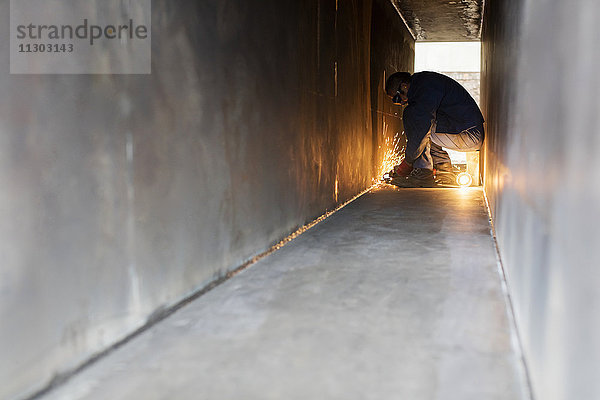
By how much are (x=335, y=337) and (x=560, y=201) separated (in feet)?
2.50

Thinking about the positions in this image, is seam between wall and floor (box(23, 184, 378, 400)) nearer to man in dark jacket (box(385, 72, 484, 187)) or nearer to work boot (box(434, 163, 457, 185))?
man in dark jacket (box(385, 72, 484, 187))

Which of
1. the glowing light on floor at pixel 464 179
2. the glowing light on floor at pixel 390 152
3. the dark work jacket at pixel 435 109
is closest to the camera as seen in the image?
the dark work jacket at pixel 435 109

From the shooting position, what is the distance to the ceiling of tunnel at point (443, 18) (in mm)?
6020

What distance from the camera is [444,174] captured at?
18.1 feet

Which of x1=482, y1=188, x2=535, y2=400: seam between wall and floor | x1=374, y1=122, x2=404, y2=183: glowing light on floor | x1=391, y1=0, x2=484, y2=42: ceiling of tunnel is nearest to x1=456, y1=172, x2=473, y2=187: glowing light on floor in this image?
x1=374, y1=122, x2=404, y2=183: glowing light on floor

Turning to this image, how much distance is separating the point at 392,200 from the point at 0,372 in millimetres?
3435

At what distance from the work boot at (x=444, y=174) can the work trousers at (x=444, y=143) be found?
138mm

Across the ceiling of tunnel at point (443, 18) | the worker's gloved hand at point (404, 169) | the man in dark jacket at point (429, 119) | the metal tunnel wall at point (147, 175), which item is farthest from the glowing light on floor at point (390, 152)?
the metal tunnel wall at point (147, 175)

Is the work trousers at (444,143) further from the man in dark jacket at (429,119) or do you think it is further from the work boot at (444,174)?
the work boot at (444,174)

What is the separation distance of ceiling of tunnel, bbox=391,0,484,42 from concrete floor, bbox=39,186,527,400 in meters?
4.29

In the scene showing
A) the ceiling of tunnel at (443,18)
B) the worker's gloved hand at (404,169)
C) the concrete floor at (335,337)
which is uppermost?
the ceiling of tunnel at (443,18)

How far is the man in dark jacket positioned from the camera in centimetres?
451

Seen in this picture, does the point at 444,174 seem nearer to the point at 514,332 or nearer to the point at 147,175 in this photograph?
the point at 514,332

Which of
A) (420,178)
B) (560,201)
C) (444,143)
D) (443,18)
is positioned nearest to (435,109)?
(444,143)
